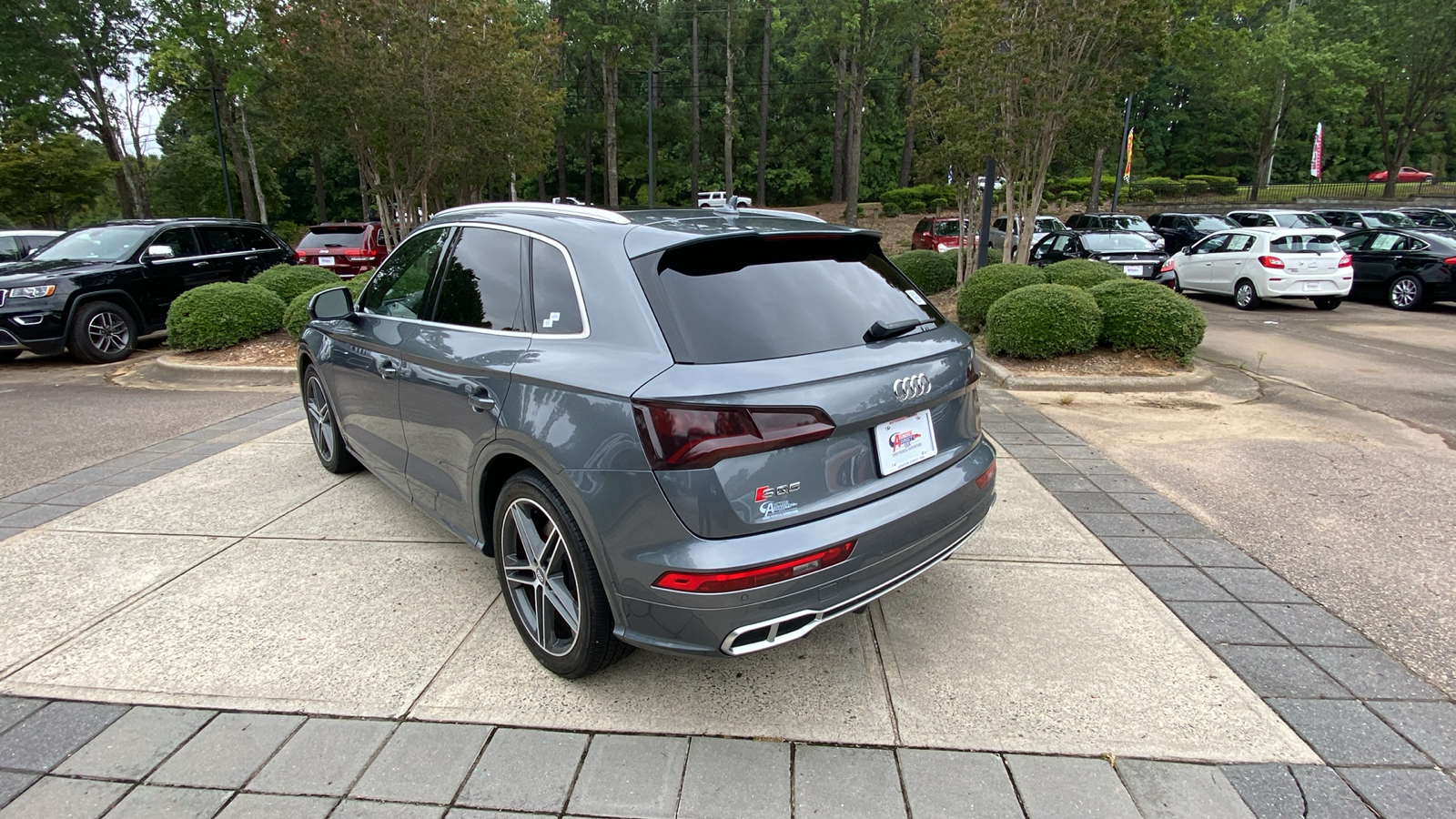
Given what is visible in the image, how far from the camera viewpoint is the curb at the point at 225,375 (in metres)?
8.12

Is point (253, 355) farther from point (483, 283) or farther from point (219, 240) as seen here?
point (483, 283)

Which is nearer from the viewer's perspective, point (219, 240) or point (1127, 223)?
point (219, 240)

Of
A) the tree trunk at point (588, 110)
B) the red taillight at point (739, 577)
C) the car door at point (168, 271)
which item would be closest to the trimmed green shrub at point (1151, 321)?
the red taillight at point (739, 577)

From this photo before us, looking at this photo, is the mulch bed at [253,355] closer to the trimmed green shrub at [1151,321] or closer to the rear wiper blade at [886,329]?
the rear wiper blade at [886,329]

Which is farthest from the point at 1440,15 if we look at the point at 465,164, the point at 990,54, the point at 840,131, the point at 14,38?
the point at 14,38

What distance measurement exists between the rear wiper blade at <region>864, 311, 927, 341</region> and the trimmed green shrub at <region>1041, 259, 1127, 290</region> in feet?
23.9

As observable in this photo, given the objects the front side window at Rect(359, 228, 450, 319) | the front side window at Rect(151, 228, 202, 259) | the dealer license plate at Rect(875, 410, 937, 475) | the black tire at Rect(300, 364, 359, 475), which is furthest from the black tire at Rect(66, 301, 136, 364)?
the dealer license plate at Rect(875, 410, 937, 475)

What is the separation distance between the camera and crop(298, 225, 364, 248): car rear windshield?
15031mm

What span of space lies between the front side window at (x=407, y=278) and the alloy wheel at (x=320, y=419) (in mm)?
944

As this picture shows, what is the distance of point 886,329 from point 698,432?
907 mm

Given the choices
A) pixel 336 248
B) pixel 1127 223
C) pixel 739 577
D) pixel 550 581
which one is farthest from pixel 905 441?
pixel 1127 223

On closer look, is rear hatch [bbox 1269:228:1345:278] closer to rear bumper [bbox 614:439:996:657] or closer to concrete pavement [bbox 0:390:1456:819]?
concrete pavement [bbox 0:390:1456:819]

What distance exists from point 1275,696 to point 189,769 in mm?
3590

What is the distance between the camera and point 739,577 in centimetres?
216
